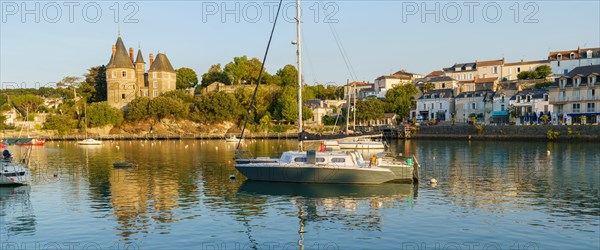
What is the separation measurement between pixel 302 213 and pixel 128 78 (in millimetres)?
127556

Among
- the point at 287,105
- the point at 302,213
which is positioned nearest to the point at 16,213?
the point at 302,213

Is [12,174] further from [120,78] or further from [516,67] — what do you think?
[516,67]

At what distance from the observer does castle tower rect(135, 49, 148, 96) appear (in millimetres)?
148375

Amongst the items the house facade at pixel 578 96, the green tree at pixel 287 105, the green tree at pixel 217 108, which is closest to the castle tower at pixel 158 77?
the green tree at pixel 217 108

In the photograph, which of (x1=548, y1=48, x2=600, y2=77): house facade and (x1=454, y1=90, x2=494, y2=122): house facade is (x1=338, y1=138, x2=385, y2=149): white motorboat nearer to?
(x1=454, y1=90, x2=494, y2=122): house facade

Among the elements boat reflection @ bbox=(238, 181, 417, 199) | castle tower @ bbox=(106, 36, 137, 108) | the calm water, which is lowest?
the calm water

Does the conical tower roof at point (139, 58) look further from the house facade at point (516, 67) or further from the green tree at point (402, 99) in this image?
the house facade at point (516, 67)

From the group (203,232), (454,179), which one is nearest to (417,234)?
(203,232)

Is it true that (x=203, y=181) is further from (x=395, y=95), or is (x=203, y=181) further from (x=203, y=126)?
(x=395, y=95)

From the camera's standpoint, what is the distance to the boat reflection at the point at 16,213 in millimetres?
25469

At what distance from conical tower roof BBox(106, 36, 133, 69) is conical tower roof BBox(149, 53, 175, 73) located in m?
6.65

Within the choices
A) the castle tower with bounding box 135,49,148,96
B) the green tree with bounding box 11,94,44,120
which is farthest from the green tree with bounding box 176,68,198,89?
the green tree with bounding box 11,94,44,120

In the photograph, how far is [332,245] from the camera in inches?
885

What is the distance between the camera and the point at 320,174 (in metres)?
37.0
